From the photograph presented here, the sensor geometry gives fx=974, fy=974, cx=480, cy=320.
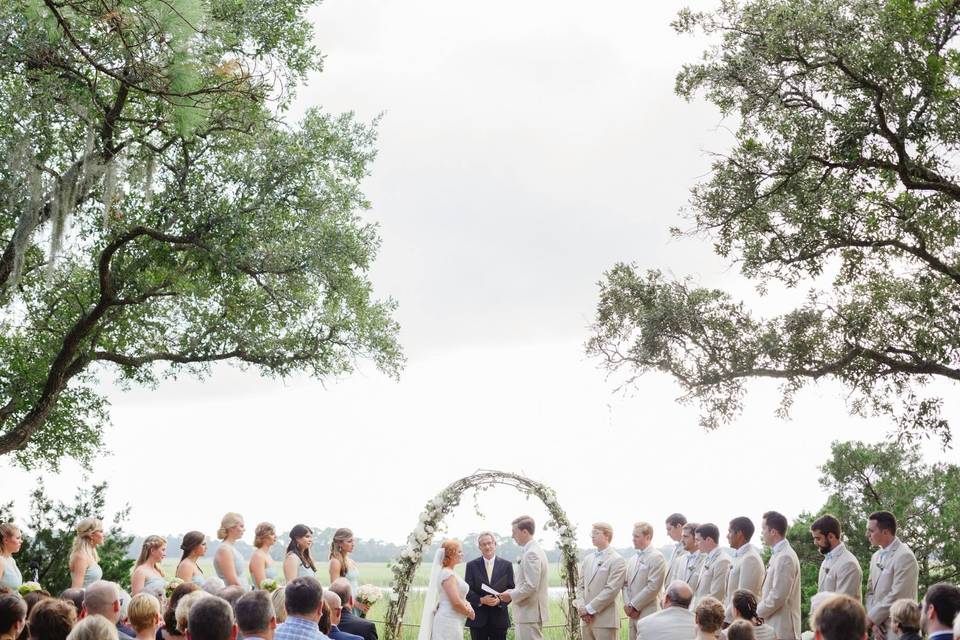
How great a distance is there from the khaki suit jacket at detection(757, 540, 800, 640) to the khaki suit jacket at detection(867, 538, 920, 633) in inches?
25.0

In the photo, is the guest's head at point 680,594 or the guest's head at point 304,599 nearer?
the guest's head at point 304,599

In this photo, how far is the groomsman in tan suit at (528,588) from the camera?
10578mm

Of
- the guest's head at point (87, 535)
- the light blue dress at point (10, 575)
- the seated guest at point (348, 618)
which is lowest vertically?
the seated guest at point (348, 618)

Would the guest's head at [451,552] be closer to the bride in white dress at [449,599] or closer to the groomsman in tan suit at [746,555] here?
the bride in white dress at [449,599]

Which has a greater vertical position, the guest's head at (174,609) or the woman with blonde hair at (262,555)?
the woman with blonde hair at (262,555)

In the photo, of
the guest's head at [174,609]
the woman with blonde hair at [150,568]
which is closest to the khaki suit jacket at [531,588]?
the woman with blonde hair at [150,568]

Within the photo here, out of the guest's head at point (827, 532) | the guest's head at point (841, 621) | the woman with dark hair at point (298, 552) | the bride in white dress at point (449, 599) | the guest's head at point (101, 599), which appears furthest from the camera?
the bride in white dress at point (449, 599)

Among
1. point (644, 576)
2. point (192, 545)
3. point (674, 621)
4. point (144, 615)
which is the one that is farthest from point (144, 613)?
point (644, 576)

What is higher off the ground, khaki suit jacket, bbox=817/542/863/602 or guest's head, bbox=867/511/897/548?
guest's head, bbox=867/511/897/548

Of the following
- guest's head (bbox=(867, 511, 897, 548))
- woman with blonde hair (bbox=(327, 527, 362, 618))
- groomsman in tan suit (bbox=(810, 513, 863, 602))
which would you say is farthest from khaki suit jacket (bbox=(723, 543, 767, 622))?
woman with blonde hair (bbox=(327, 527, 362, 618))

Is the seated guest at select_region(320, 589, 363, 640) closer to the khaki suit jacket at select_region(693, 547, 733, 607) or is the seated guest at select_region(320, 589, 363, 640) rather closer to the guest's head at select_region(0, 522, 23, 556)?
the guest's head at select_region(0, 522, 23, 556)

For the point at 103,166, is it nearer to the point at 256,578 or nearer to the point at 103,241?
the point at 103,241

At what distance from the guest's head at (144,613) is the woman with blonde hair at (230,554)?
318 centimetres

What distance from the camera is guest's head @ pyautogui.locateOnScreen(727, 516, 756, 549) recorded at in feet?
28.8
